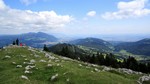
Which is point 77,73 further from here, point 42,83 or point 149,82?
point 149,82

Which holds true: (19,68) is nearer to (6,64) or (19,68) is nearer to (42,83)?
(6,64)

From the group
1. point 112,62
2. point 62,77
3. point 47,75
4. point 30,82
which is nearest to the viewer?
point 30,82

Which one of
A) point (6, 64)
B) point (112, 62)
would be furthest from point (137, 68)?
point (6, 64)

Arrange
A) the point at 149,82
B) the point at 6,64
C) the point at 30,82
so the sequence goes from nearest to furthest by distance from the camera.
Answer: the point at 30,82, the point at 149,82, the point at 6,64

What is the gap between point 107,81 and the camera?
29062 mm

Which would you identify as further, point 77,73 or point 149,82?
point 149,82

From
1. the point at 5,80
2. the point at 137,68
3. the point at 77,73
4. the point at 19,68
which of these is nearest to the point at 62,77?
the point at 77,73

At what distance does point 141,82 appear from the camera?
121ft

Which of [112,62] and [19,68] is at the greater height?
[19,68]

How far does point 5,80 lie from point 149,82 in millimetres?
27296

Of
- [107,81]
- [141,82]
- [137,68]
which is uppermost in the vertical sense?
[107,81]

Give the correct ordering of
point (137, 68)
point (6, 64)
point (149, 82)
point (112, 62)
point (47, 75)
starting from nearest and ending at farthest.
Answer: point (47, 75) → point (149, 82) → point (6, 64) → point (137, 68) → point (112, 62)

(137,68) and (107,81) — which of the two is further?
(137,68)

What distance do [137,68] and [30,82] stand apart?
95.9m
